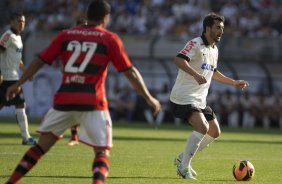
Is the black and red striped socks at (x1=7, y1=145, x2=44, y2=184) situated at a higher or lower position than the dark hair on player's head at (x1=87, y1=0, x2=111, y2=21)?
lower

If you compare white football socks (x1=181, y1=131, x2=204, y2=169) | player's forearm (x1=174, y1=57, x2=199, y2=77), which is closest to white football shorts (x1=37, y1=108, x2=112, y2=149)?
player's forearm (x1=174, y1=57, x2=199, y2=77)

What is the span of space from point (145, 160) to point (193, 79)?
2.58 m

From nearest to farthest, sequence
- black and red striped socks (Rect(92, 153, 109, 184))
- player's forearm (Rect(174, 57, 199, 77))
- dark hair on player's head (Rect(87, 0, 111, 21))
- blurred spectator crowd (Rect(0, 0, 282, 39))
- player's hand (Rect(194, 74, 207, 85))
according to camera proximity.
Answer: black and red striped socks (Rect(92, 153, 109, 184)) < dark hair on player's head (Rect(87, 0, 111, 21)) < player's hand (Rect(194, 74, 207, 85)) < player's forearm (Rect(174, 57, 199, 77)) < blurred spectator crowd (Rect(0, 0, 282, 39))

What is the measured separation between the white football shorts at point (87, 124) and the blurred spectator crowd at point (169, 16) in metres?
22.1

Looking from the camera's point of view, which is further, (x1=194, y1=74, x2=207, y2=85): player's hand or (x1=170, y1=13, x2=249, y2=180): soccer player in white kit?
(x1=170, y1=13, x2=249, y2=180): soccer player in white kit

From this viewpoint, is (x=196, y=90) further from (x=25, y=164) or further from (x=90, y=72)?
(x=25, y=164)

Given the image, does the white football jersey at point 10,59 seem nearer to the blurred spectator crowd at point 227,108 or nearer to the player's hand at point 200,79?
A: the player's hand at point 200,79

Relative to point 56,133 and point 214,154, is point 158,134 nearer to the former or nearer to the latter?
point 214,154

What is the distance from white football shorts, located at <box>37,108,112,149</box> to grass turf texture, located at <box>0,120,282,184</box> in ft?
5.79

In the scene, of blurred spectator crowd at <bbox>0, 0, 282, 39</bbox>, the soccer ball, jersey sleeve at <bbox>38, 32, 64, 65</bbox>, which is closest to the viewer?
jersey sleeve at <bbox>38, 32, 64, 65</bbox>

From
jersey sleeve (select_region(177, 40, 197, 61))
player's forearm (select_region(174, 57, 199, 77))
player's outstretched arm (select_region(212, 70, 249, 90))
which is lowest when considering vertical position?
player's outstretched arm (select_region(212, 70, 249, 90))

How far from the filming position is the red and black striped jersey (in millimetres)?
8633

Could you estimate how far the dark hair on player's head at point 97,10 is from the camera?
8625 mm

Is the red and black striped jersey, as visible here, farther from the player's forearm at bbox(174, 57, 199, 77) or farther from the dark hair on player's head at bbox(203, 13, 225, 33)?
the dark hair on player's head at bbox(203, 13, 225, 33)
